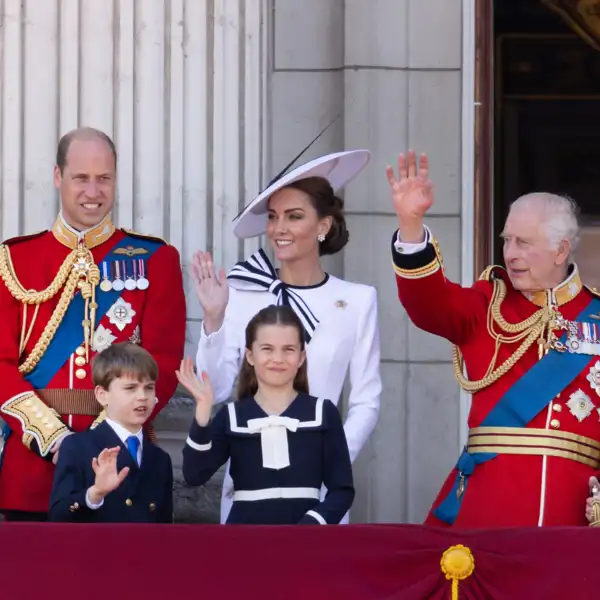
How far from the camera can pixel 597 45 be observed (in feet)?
25.1

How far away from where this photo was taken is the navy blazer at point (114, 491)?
4.80 metres

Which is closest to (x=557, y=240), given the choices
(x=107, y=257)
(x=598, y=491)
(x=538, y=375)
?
(x=538, y=375)

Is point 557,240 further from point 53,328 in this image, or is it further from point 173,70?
point 173,70

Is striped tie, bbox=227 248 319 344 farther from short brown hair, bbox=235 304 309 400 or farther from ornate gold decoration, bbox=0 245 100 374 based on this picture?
ornate gold decoration, bbox=0 245 100 374

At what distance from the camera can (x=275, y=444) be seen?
194 inches

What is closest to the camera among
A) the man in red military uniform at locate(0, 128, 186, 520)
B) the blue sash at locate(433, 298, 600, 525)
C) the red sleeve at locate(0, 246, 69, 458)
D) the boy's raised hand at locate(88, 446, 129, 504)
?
the boy's raised hand at locate(88, 446, 129, 504)

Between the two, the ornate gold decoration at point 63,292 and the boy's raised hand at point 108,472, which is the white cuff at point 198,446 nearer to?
the boy's raised hand at point 108,472

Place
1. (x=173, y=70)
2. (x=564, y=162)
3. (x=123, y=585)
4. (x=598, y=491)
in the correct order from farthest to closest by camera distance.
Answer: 1. (x=564, y=162)
2. (x=173, y=70)
3. (x=598, y=491)
4. (x=123, y=585)

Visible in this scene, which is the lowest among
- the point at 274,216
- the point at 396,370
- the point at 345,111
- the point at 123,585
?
the point at 123,585

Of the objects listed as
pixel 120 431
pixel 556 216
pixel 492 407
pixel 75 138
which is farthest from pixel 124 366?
pixel 556 216

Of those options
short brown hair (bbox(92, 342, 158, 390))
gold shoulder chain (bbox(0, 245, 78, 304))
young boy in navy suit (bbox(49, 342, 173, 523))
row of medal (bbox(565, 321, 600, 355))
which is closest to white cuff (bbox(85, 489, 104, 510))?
young boy in navy suit (bbox(49, 342, 173, 523))

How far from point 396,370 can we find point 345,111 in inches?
36.9

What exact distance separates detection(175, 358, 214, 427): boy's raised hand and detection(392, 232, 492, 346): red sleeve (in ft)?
1.85

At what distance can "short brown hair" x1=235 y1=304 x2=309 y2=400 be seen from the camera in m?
5.03
